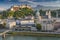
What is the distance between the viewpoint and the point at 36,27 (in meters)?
6.49

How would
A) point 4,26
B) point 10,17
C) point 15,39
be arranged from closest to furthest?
1. point 15,39
2. point 4,26
3. point 10,17

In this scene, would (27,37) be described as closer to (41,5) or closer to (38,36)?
(38,36)

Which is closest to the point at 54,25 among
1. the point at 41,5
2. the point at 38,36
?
the point at 38,36

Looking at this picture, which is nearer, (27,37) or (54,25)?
(27,37)

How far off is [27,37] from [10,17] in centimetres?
271

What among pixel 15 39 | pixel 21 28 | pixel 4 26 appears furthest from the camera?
pixel 4 26

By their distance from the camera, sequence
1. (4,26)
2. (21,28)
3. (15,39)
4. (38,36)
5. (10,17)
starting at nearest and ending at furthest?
(15,39) → (38,36) → (21,28) → (4,26) → (10,17)

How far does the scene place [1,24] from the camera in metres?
6.96

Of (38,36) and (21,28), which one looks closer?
(38,36)

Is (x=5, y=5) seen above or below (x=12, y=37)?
above

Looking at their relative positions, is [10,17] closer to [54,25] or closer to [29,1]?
[54,25]

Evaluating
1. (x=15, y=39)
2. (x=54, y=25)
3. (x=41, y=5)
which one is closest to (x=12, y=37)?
(x=15, y=39)

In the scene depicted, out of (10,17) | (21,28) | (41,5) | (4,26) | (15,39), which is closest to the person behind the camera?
(15,39)

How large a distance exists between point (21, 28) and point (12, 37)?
886mm
